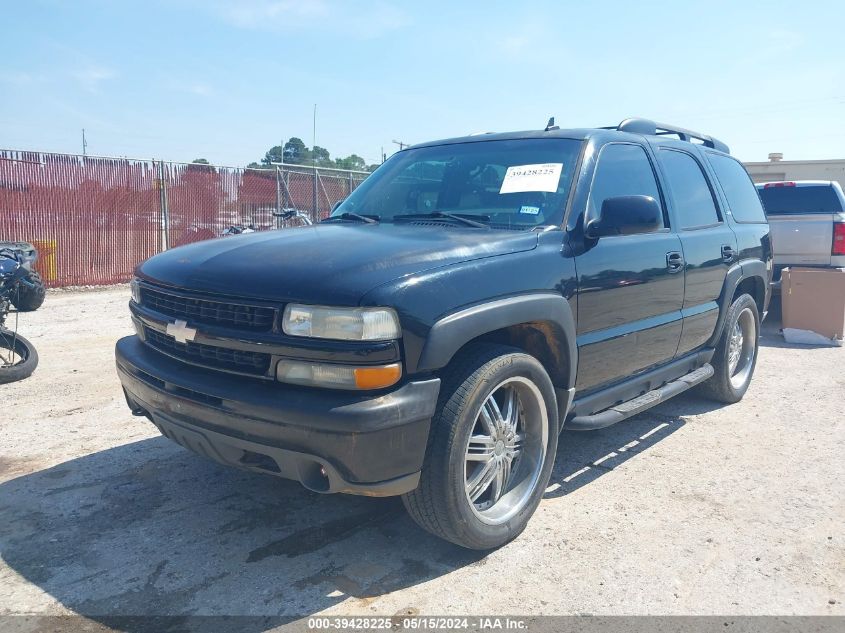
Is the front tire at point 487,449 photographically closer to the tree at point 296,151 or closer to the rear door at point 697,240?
the rear door at point 697,240

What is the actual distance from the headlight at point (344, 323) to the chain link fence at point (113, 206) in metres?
8.60

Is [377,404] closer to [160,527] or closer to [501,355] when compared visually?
[501,355]

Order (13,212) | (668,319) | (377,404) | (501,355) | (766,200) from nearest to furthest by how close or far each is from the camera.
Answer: (377,404)
(501,355)
(668,319)
(766,200)
(13,212)

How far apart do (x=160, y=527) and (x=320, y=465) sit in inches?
46.2

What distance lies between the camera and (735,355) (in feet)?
18.9

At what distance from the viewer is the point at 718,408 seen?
5570 mm

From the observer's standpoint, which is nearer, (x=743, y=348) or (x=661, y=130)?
(x=661, y=130)

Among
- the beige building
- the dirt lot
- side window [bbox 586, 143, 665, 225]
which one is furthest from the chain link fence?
the beige building

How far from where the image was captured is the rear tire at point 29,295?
6.38 metres

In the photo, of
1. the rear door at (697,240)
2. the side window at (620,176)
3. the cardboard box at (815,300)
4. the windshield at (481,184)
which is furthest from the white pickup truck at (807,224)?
the windshield at (481,184)

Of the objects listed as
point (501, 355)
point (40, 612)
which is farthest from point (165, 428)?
point (501, 355)

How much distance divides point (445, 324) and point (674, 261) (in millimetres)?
2181

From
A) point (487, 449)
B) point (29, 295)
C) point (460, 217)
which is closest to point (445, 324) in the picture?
point (487, 449)

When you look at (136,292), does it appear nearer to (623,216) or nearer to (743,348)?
(623,216)
